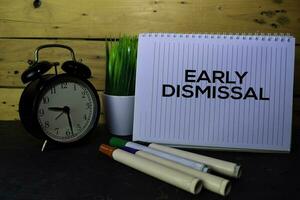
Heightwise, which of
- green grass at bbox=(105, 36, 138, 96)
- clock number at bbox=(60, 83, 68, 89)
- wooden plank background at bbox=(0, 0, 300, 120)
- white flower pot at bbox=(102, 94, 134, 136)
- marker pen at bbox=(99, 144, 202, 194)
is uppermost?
wooden plank background at bbox=(0, 0, 300, 120)

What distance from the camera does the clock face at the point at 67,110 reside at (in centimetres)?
73

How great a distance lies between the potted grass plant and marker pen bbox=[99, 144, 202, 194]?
0.17 meters

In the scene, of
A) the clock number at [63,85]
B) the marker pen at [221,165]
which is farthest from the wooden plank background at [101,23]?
the marker pen at [221,165]

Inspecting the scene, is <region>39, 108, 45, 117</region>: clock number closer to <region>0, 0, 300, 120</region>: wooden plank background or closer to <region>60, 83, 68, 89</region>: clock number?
<region>60, 83, 68, 89</region>: clock number

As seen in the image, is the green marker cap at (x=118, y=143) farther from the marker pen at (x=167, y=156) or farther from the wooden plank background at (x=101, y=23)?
the wooden plank background at (x=101, y=23)

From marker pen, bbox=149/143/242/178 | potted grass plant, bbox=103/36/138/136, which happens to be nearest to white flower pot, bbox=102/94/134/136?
potted grass plant, bbox=103/36/138/136

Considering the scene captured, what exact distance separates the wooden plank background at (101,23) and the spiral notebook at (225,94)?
0.70ft

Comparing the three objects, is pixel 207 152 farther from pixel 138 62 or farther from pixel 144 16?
pixel 144 16

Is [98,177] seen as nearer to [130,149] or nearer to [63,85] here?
[130,149]

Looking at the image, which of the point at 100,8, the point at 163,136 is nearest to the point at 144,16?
the point at 100,8

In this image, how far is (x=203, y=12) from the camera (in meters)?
0.94

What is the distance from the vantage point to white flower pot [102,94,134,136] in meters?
0.84

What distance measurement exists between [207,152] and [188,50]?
250 millimetres

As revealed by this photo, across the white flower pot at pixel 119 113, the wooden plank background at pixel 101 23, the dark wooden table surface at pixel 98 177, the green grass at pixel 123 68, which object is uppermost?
the wooden plank background at pixel 101 23
